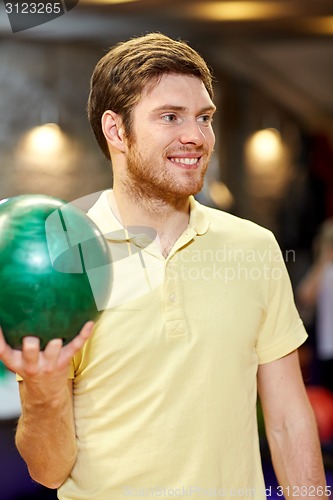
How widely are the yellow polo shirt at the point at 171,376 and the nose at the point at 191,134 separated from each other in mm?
172

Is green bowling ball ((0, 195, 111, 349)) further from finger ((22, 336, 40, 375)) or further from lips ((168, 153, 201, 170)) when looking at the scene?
lips ((168, 153, 201, 170))

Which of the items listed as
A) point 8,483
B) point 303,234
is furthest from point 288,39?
point 8,483

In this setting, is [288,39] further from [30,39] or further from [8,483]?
[8,483]

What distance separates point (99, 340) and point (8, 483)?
1674 mm

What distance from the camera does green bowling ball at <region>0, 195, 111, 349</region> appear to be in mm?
1104

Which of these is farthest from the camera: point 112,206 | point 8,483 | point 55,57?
point 55,57

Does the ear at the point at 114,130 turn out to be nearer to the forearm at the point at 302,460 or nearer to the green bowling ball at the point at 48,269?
the green bowling ball at the point at 48,269

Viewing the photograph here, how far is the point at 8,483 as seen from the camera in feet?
9.01

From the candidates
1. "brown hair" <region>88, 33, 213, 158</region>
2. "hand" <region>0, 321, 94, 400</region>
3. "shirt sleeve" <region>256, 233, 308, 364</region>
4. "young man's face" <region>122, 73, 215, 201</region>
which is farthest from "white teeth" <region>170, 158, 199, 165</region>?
"hand" <region>0, 321, 94, 400</region>

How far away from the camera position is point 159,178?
52.9 inches

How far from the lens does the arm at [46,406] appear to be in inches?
43.5

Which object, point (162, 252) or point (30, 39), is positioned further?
Result: point (30, 39)

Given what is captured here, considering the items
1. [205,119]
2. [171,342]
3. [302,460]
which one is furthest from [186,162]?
[302,460]

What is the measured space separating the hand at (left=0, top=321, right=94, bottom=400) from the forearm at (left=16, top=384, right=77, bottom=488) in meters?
0.08
